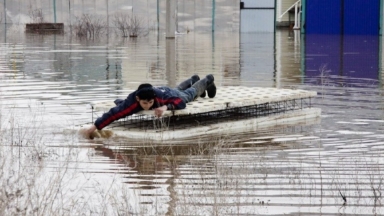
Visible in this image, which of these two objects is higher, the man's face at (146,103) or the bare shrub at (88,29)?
the bare shrub at (88,29)

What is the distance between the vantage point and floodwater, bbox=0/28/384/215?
7332 millimetres

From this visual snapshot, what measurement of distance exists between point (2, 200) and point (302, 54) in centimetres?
2166

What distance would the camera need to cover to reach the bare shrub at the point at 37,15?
4881 cm

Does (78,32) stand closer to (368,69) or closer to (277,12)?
(277,12)

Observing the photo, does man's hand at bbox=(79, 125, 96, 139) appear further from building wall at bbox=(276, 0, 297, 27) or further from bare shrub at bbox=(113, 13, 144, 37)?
building wall at bbox=(276, 0, 297, 27)

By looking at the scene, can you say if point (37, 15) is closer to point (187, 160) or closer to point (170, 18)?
point (170, 18)

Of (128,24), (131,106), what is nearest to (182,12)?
(128,24)

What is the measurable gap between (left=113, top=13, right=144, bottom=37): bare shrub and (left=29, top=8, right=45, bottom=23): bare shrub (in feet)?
14.0

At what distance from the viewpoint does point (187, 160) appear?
31.2ft

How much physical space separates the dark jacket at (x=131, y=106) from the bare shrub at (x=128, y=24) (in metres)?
30.8

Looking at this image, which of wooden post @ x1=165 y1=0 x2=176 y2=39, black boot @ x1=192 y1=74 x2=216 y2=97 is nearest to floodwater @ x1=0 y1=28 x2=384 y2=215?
black boot @ x1=192 y1=74 x2=216 y2=97

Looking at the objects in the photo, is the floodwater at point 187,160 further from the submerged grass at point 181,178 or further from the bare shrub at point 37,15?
the bare shrub at point 37,15

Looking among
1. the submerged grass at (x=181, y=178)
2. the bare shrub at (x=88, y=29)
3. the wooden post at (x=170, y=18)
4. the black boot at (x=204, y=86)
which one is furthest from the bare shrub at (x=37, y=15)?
the submerged grass at (x=181, y=178)

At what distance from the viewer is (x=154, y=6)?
47.0 meters
